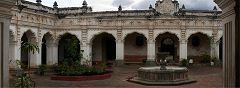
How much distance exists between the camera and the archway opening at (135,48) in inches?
1312

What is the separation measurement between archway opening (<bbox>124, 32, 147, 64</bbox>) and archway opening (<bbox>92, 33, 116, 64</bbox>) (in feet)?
4.85

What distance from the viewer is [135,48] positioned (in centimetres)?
3353

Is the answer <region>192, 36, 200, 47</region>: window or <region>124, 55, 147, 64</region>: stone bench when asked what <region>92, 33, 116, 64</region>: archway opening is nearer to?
<region>124, 55, 147, 64</region>: stone bench

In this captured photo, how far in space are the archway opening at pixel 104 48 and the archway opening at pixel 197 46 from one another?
7.35m

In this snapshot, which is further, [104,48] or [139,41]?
[104,48]

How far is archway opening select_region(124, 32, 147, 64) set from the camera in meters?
33.3

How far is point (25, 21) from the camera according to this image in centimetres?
2583

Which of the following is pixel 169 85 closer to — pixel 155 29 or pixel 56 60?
pixel 155 29

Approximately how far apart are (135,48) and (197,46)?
19.2ft

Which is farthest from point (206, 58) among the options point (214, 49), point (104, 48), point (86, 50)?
point (86, 50)

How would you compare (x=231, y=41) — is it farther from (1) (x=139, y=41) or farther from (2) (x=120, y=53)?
(1) (x=139, y=41)

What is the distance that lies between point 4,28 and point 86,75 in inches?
578

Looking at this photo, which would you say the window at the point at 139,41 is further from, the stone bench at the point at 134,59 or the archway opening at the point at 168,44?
the archway opening at the point at 168,44
